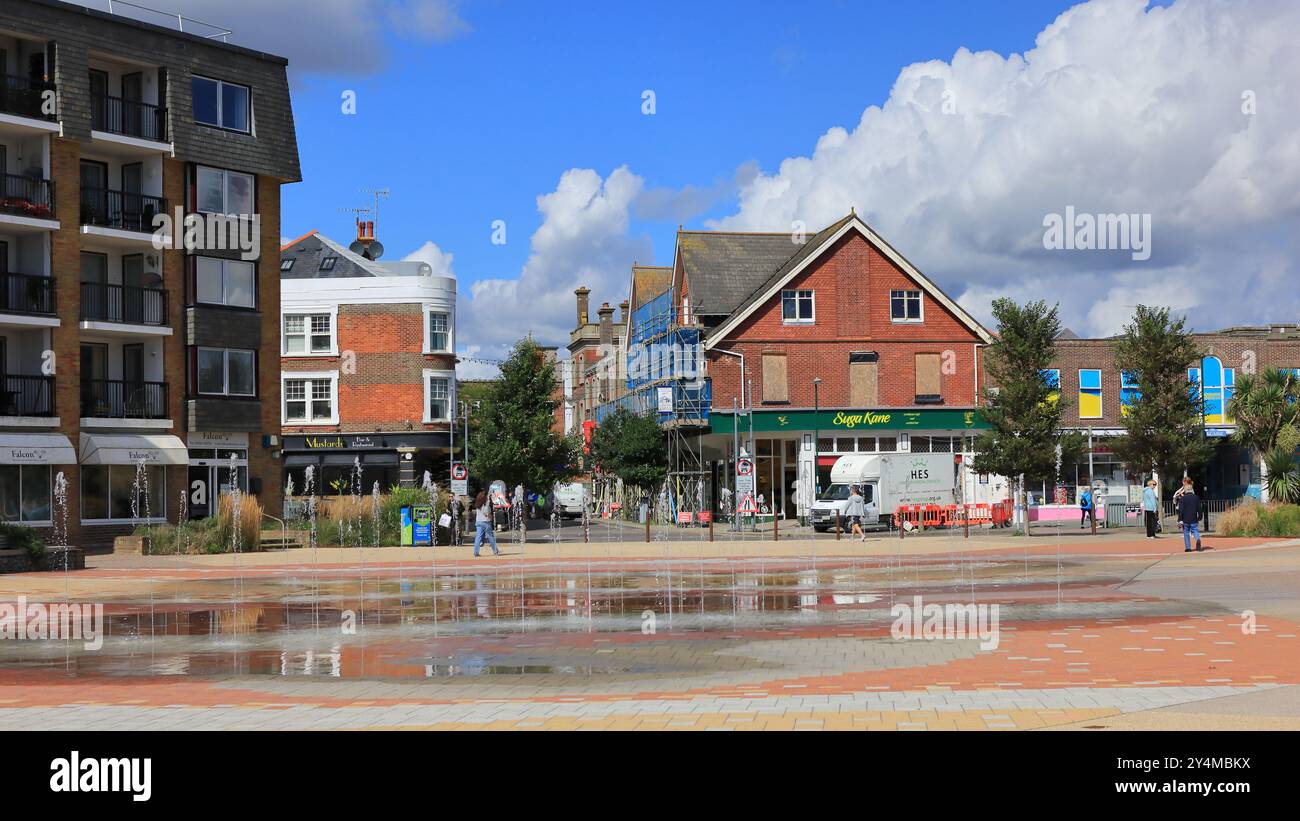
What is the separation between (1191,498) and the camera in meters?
31.6

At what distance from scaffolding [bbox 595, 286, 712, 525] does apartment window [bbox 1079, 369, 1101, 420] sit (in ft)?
57.5

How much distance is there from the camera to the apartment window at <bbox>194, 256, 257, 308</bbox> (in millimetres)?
43062

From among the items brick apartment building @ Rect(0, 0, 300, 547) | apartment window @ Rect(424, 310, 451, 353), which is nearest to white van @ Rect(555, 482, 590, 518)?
apartment window @ Rect(424, 310, 451, 353)

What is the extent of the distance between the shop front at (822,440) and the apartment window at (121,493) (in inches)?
950

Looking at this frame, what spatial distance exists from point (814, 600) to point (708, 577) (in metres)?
5.70

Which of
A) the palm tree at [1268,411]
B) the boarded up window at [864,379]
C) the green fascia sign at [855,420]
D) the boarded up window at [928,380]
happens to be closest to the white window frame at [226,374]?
the green fascia sign at [855,420]

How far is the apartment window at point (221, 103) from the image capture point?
42875mm

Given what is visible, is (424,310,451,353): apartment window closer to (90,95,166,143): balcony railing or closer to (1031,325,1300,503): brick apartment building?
(90,95,166,143): balcony railing

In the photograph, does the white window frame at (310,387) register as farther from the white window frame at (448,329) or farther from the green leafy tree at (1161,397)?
the green leafy tree at (1161,397)

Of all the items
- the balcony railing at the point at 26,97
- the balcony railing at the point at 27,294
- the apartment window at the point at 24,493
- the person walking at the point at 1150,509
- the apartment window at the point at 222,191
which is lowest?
the person walking at the point at 1150,509

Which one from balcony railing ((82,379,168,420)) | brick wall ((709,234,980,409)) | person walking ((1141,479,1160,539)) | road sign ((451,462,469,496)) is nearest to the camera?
person walking ((1141,479,1160,539))

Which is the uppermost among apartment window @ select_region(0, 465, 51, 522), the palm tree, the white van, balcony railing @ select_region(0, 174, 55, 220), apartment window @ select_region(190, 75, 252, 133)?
apartment window @ select_region(190, 75, 252, 133)
